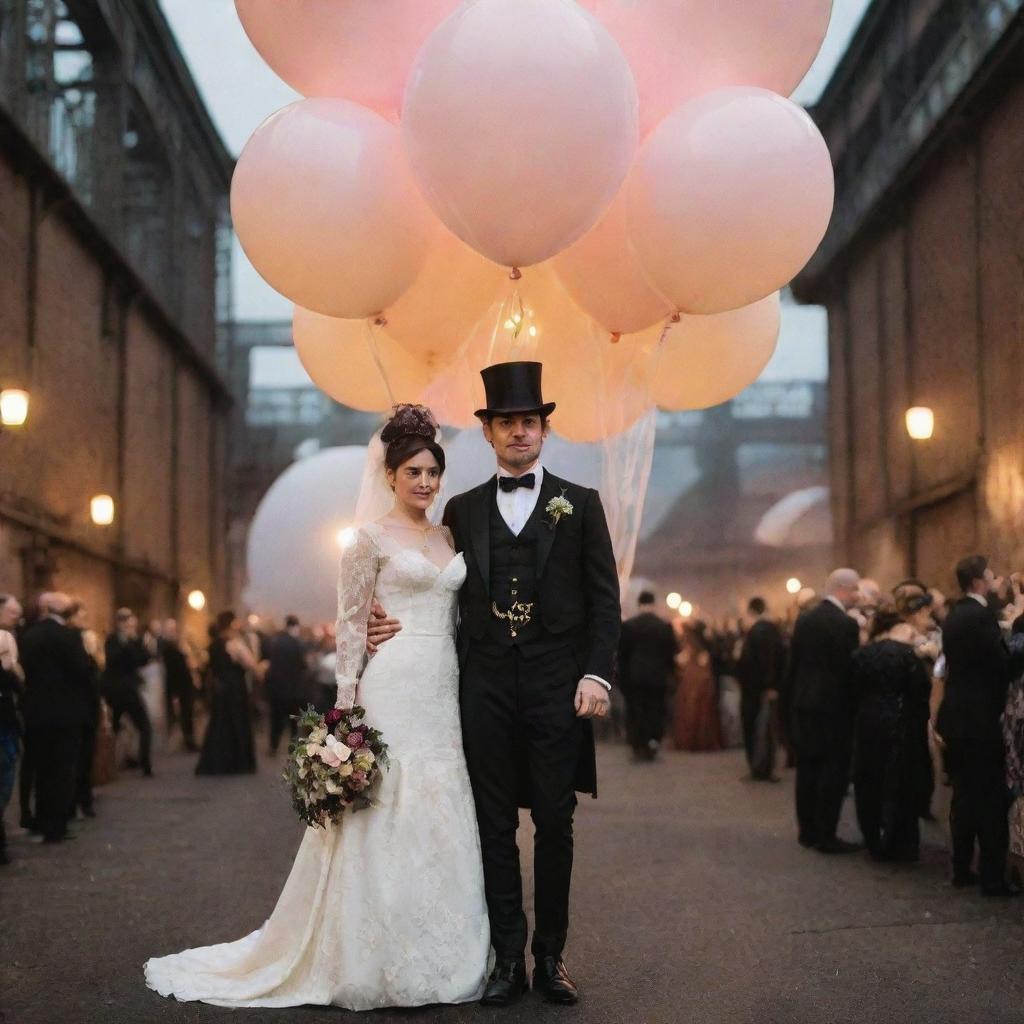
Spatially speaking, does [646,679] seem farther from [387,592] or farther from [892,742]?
[387,592]

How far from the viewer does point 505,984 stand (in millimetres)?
4680

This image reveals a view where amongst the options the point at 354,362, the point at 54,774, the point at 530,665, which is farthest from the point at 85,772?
the point at 530,665

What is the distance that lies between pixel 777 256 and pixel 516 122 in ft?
3.81

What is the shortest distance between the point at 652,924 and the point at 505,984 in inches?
68.1

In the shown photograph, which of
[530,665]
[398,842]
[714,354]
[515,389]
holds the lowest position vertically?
[398,842]

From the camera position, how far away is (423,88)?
15.7 feet

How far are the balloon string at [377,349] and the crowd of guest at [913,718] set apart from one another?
2992 millimetres

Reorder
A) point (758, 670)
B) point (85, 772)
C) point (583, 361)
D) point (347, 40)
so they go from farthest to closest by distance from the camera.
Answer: point (758, 670) → point (85, 772) → point (583, 361) → point (347, 40)

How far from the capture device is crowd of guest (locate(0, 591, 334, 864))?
9602 millimetres

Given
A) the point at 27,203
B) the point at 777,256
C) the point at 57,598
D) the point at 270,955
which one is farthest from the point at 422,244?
the point at 27,203

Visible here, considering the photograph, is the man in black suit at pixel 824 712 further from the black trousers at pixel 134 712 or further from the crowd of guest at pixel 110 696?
the black trousers at pixel 134 712

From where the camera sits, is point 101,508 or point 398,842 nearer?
point 398,842

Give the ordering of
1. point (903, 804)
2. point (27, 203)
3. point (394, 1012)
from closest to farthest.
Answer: point (394, 1012)
point (903, 804)
point (27, 203)

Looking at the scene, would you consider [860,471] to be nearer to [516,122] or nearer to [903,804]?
[903,804]
